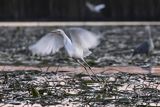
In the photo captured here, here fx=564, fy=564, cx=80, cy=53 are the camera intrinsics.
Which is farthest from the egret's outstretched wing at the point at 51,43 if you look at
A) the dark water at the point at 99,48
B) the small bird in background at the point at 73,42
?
the dark water at the point at 99,48

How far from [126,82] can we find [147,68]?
153cm

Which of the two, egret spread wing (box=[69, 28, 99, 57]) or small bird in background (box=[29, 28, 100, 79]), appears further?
egret spread wing (box=[69, 28, 99, 57])
